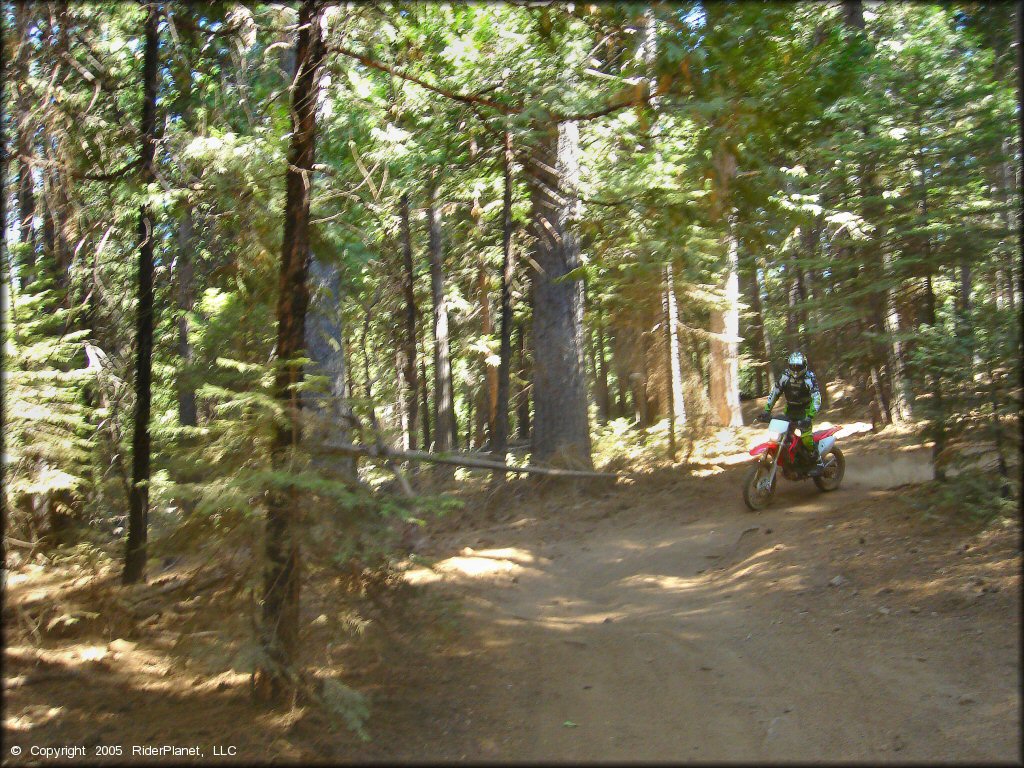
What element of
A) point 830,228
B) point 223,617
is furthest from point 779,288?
point 223,617

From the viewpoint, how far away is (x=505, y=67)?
1320 cm

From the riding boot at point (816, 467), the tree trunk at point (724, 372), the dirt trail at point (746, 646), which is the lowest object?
the dirt trail at point (746, 646)

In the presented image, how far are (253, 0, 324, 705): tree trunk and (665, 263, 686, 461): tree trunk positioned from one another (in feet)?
39.0

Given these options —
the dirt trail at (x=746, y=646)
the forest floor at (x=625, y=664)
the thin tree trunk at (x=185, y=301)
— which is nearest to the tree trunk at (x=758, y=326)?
the dirt trail at (x=746, y=646)

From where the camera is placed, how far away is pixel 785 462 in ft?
42.9

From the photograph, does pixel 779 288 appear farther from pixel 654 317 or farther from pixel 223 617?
pixel 223 617

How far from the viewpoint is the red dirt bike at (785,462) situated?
12.9m

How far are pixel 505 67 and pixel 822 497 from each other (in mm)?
8960

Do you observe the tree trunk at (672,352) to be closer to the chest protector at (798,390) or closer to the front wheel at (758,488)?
the front wheel at (758,488)

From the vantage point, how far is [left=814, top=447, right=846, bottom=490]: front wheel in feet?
44.7

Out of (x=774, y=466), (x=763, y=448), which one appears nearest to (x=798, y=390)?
(x=763, y=448)

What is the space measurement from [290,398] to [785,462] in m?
9.22

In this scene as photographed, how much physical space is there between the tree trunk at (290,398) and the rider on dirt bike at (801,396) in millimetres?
8694

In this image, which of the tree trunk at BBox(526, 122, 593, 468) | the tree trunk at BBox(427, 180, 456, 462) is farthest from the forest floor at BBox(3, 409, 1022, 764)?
the tree trunk at BBox(427, 180, 456, 462)
